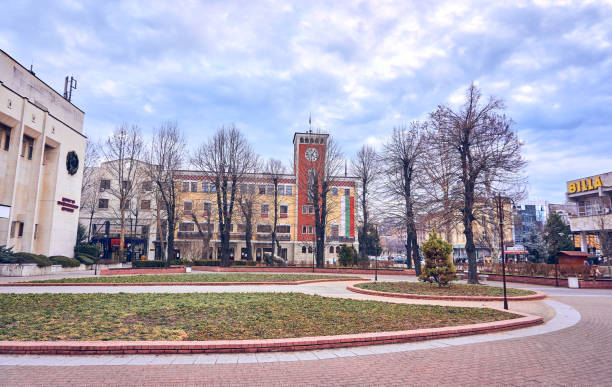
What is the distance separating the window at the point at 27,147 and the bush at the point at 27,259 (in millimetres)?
8152

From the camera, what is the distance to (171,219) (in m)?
36.1

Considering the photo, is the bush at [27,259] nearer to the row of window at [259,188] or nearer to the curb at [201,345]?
the curb at [201,345]

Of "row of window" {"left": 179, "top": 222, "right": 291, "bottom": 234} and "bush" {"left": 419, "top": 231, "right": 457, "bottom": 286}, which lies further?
"row of window" {"left": 179, "top": 222, "right": 291, "bottom": 234}

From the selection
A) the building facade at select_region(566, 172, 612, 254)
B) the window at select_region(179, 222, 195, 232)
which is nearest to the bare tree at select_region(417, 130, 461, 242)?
the building facade at select_region(566, 172, 612, 254)

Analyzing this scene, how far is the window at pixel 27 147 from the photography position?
94.0 feet

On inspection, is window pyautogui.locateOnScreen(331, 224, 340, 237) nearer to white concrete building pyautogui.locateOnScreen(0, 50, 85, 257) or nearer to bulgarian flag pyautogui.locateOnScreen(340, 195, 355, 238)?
bulgarian flag pyautogui.locateOnScreen(340, 195, 355, 238)

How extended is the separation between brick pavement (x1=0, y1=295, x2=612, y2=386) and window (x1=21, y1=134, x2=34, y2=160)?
29210 mm

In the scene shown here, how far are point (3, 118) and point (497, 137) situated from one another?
3210cm

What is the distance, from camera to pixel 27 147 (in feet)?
94.8

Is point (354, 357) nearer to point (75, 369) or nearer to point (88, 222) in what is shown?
point (75, 369)

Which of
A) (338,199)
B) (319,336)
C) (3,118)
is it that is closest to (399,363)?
(319,336)

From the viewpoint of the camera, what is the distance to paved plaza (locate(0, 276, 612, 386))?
5.29m

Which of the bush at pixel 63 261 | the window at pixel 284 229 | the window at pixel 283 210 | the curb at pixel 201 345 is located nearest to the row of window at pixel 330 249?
the window at pixel 284 229

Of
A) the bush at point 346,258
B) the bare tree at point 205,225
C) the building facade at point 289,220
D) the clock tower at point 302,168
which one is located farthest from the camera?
the building facade at point 289,220
